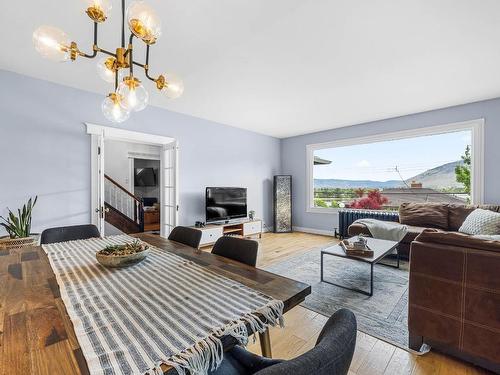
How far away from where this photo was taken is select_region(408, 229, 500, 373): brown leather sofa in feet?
4.52

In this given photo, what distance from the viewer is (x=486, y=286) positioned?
1.38 metres

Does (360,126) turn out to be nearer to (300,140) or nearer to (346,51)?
(300,140)

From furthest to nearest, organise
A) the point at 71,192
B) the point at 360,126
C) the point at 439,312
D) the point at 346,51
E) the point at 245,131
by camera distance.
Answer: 1. the point at 245,131
2. the point at 360,126
3. the point at 71,192
4. the point at 346,51
5. the point at 439,312

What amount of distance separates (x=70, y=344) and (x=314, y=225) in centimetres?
543

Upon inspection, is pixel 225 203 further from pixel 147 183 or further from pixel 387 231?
pixel 147 183

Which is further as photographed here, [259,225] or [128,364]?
[259,225]

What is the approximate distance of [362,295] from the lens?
2453 millimetres

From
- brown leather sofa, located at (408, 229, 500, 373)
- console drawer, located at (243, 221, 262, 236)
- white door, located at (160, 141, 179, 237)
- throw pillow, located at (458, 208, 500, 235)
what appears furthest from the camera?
console drawer, located at (243, 221, 262, 236)

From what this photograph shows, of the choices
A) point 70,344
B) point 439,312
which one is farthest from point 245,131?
point 70,344

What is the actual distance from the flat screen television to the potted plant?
241 cm

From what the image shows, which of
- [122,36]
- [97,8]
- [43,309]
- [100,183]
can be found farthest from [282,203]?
[43,309]

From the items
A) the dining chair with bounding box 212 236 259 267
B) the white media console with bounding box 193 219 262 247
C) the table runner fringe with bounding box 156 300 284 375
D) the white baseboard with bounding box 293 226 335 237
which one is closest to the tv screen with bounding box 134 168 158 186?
the white media console with bounding box 193 219 262 247

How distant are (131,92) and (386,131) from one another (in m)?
4.68

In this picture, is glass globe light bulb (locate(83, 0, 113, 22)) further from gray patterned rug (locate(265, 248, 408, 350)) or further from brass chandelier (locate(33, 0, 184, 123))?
gray patterned rug (locate(265, 248, 408, 350))
